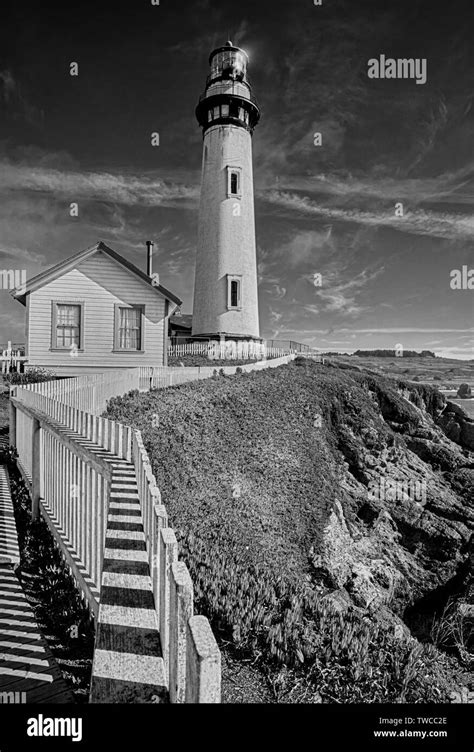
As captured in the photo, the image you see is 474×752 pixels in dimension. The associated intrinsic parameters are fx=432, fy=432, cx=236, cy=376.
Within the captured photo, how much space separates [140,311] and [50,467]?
43.1 ft

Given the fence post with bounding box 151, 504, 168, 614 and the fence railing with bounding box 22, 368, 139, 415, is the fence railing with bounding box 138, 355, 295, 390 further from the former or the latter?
the fence post with bounding box 151, 504, 168, 614

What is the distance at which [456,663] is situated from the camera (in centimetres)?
556

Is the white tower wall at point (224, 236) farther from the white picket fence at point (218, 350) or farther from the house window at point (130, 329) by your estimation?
the house window at point (130, 329)

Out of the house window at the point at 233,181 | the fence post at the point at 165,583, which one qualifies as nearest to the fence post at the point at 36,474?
the fence post at the point at 165,583

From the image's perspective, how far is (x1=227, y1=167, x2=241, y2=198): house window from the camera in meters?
28.3

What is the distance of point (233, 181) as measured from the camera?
2841cm

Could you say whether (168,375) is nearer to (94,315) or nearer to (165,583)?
(94,315)

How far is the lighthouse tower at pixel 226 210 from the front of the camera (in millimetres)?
28219

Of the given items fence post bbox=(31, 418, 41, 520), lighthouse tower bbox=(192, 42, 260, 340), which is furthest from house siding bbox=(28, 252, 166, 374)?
fence post bbox=(31, 418, 41, 520)

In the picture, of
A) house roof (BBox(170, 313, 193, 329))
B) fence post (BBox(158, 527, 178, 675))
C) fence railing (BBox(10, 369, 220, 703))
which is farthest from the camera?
house roof (BBox(170, 313, 193, 329))

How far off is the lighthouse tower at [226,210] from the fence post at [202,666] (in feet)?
87.7

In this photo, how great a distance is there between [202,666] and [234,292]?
2759cm

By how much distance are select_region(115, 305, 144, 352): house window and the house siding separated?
8.4 inches
